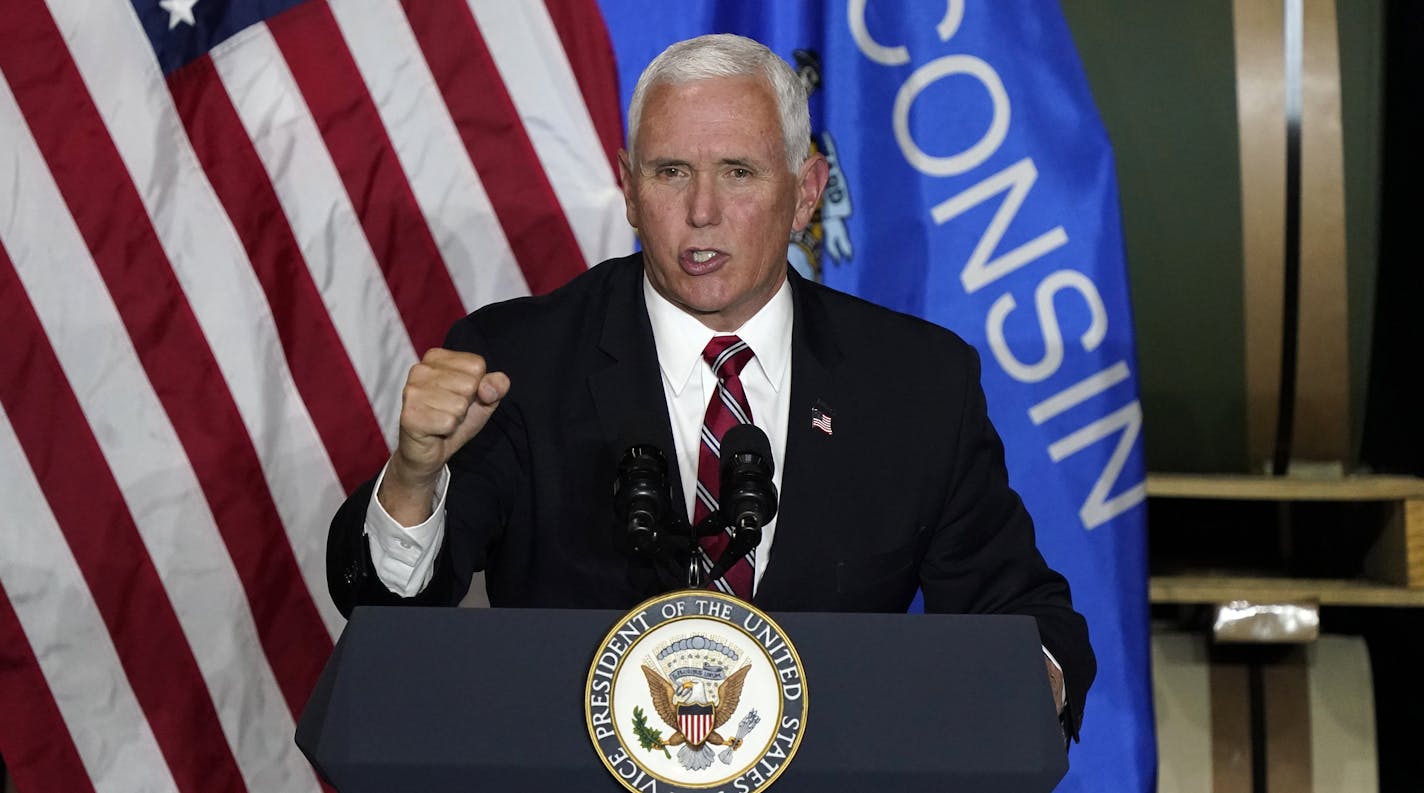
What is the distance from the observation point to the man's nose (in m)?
1.96

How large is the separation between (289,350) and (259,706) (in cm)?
65

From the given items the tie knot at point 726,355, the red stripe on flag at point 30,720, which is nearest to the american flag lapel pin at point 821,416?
the tie knot at point 726,355

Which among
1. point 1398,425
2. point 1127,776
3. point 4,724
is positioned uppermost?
point 4,724

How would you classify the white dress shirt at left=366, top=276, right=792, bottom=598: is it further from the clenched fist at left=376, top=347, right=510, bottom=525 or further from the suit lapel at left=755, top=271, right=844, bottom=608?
the clenched fist at left=376, top=347, right=510, bottom=525

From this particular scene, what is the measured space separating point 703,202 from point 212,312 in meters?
1.19

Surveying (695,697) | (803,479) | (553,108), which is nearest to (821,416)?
(803,479)

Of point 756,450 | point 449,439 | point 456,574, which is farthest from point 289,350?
point 756,450

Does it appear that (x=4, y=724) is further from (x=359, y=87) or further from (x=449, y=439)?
(x=449, y=439)

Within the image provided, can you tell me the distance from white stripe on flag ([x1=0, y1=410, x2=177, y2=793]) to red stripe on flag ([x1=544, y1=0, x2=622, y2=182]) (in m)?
1.21

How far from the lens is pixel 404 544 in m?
1.66

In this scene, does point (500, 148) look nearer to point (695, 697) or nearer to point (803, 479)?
point (803, 479)

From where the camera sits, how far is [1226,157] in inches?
108

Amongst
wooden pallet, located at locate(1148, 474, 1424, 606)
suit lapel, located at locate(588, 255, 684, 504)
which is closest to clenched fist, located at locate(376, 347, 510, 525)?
suit lapel, located at locate(588, 255, 684, 504)

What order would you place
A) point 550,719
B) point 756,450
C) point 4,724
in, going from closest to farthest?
point 550,719, point 756,450, point 4,724
